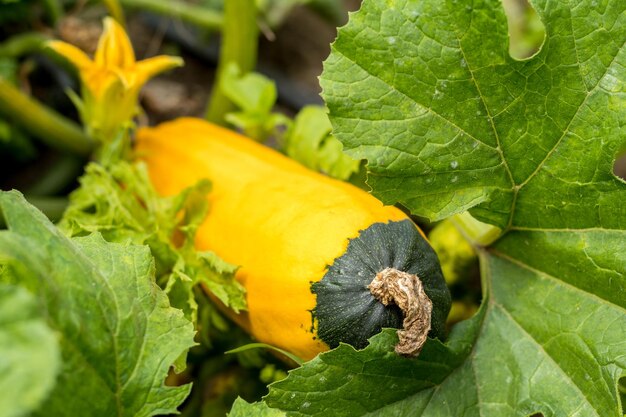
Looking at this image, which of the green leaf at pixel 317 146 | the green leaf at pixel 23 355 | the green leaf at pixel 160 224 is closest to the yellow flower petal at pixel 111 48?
the green leaf at pixel 160 224

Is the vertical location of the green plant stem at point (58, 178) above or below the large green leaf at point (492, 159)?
below

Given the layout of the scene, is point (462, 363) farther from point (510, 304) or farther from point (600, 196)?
point (600, 196)

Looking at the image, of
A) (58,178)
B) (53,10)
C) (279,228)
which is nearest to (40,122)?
(58,178)

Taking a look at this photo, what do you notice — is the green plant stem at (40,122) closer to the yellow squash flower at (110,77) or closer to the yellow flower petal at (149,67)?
the yellow squash flower at (110,77)

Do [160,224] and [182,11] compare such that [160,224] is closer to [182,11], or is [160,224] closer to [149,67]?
[149,67]

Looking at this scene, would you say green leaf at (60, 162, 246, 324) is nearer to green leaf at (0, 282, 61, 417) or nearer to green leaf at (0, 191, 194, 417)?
green leaf at (0, 191, 194, 417)

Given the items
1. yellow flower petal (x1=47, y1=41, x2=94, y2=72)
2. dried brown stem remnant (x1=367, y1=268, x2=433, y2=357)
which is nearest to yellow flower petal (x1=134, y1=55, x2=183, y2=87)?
yellow flower petal (x1=47, y1=41, x2=94, y2=72)

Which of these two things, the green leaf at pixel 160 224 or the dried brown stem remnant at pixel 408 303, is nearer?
the dried brown stem remnant at pixel 408 303

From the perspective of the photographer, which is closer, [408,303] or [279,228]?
[408,303]
